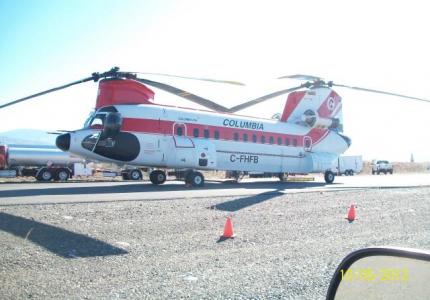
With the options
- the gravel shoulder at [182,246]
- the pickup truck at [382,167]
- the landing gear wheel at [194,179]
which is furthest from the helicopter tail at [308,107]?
the pickup truck at [382,167]

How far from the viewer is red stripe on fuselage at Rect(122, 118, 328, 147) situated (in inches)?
813

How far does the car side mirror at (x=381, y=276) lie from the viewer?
248 cm

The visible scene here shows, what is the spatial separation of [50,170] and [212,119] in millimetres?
13099

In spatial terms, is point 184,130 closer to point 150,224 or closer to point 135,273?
point 150,224

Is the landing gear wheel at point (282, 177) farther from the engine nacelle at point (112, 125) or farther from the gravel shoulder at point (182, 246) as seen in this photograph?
the gravel shoulder at point (182, 246)

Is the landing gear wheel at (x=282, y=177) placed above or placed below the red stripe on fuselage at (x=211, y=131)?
below

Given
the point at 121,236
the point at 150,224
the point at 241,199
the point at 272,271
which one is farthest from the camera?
the point at 241,199

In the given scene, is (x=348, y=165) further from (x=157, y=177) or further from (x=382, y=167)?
(x=157, y=177)

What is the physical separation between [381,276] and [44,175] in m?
29.5

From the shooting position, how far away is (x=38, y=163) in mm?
32094

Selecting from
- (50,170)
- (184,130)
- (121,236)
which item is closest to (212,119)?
(184,130)

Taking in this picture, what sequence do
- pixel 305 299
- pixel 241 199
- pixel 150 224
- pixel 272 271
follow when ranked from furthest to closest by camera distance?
pixel 241 199
pixel 150 224
pixel 272 271
pixel 305 299

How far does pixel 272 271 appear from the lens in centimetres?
630

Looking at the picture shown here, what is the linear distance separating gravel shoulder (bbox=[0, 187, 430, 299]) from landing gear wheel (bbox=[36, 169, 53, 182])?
1890 centimetres
